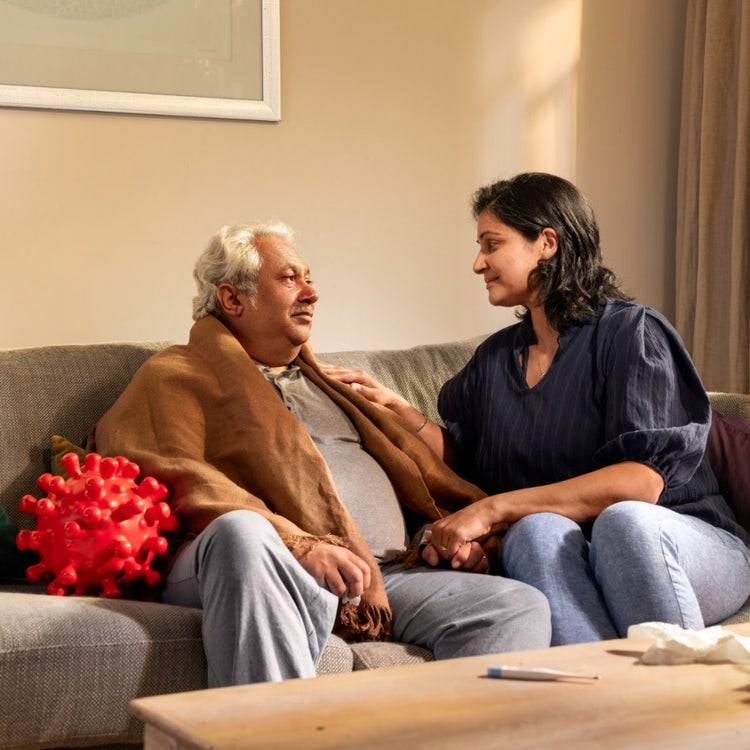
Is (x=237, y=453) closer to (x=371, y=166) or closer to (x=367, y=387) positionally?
(x=367, y=387)

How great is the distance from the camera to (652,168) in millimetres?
3699

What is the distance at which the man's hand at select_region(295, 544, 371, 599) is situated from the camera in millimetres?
1916

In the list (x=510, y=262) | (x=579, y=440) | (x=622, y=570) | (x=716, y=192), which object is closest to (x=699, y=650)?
(x=622, y=570)

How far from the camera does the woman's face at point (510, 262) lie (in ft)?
7.98

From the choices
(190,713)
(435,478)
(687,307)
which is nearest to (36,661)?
(190,713)

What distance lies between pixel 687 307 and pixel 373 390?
1.46 meters

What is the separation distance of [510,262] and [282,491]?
695 millimetres

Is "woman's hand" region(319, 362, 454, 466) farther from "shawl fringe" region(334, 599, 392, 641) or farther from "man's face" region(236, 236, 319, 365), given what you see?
"shawl fringe" region(334, 599, 392, 641)

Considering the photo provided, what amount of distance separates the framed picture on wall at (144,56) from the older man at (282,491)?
65 centimetres

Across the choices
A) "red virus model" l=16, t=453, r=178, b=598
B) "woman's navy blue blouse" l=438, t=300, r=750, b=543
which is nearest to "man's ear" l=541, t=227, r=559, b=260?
"woman's navy blue blouse" l=438, t=300, r=750, b=543

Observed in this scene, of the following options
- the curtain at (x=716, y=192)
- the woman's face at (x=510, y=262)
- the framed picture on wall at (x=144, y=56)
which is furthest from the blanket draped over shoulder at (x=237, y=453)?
the curtain at (x=716, y=192)

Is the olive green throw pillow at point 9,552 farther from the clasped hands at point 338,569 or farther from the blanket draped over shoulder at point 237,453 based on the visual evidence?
the clasped hands at point 338,569

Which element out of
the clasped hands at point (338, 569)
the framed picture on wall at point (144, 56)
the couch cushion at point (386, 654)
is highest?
the framed picture on wall at point (144, 56)

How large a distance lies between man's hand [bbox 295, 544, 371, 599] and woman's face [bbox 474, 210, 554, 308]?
2.43 ft
